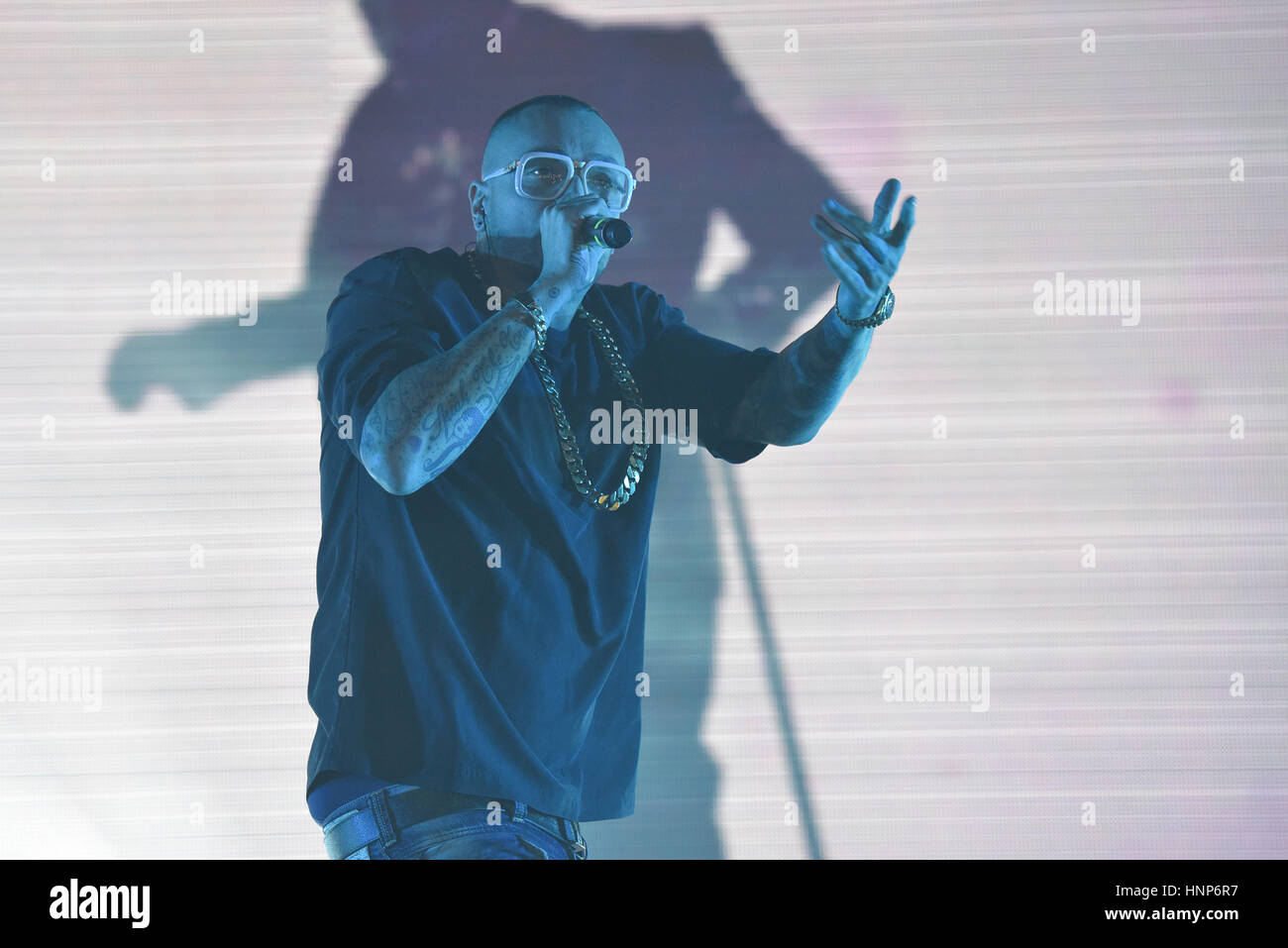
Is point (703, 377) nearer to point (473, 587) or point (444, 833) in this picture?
point (473, 587)

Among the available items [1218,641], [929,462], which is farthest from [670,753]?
[1218,641]

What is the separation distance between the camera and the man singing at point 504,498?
1.48 meters

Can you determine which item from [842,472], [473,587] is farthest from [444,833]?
[842,472]

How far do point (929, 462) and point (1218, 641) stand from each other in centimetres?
65

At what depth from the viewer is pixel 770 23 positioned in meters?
2.34

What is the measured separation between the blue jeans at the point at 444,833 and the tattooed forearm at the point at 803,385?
0.68 m

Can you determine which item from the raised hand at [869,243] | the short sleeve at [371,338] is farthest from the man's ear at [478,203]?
the raised hand at [869,243]

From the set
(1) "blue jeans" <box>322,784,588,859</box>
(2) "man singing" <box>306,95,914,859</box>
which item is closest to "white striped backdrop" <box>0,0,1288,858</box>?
(2) "man singing" <box>306,95,914,859</box>

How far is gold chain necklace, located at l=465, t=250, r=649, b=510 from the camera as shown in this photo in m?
1.68

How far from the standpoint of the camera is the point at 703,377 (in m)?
1.87

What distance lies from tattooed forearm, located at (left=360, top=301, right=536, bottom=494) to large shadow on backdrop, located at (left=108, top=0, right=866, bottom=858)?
33.9 inches

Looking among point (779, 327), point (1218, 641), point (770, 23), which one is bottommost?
point (1218, 641)

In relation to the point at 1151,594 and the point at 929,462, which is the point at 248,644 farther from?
the point at 1151,594

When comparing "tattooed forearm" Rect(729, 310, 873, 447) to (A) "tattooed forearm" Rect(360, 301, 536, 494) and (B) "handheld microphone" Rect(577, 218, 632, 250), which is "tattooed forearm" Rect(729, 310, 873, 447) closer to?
(B) "handheld microphone" Rect(577, 218, 632, 250)
